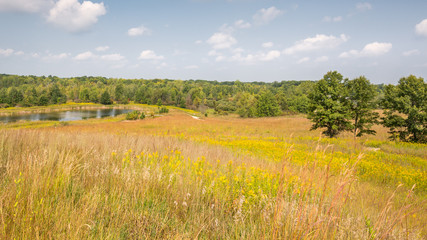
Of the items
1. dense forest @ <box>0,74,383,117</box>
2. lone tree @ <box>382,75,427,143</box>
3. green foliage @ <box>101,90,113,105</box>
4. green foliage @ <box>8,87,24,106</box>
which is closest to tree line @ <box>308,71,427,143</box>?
lone tree @ <box>382,75,427,143</box>

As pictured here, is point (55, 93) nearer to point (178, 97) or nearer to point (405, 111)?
point (178, 97)

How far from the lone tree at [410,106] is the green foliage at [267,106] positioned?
181 ft

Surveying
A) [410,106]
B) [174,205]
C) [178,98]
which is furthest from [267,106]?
[174,205]

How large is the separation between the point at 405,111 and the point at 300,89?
92254mm

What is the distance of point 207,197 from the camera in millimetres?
3174

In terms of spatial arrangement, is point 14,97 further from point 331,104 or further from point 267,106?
point 331,104

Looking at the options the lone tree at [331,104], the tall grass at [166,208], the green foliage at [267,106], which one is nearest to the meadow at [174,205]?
the tall grass at [166,208]

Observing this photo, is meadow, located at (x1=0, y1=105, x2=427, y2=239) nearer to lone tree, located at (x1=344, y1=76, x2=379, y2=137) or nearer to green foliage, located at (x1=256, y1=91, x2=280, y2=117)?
lone tree, located at (x1=344, y1=76, x2=379, y2=137)

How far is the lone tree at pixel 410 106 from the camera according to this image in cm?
1448

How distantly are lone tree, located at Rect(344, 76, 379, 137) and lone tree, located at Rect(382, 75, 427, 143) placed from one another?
199 centimetres

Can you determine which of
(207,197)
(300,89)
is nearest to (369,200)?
(207,197)

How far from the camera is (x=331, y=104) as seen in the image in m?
18.6

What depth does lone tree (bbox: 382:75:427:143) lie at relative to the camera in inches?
570

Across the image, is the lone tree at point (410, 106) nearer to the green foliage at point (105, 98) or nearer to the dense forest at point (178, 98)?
the dense forest at point (178, 98)
